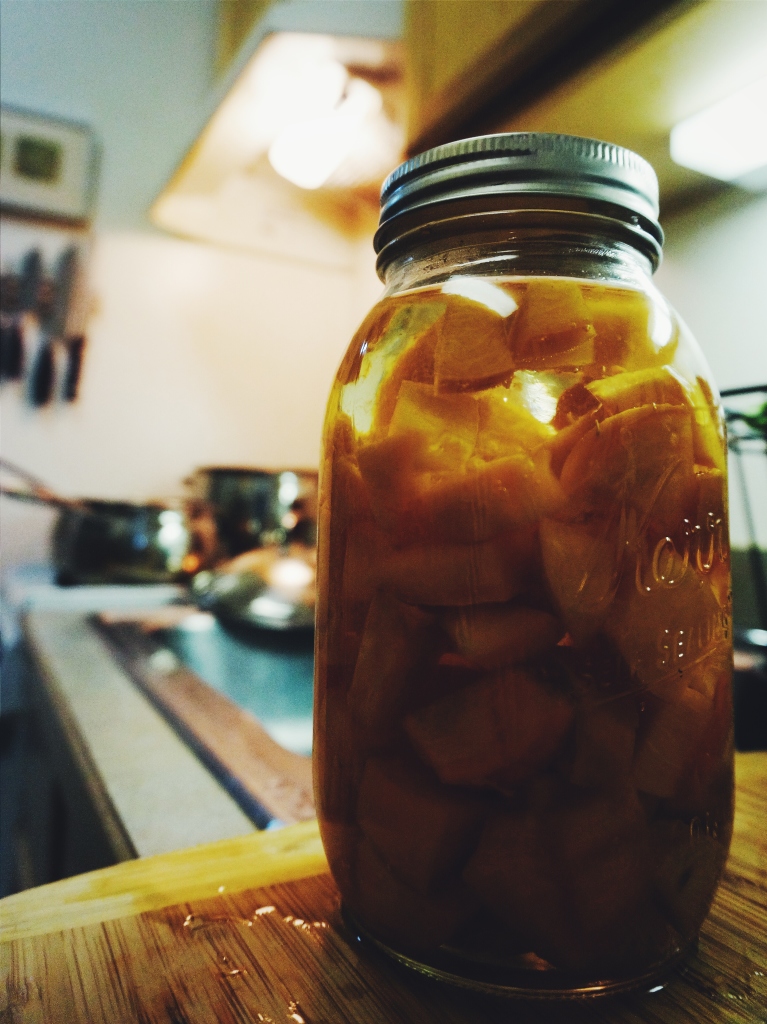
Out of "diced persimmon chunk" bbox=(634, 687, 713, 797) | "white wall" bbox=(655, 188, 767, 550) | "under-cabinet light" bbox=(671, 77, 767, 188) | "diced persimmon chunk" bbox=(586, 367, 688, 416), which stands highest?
"under-cabinet light" bbox=(671, 77, 767, 188)

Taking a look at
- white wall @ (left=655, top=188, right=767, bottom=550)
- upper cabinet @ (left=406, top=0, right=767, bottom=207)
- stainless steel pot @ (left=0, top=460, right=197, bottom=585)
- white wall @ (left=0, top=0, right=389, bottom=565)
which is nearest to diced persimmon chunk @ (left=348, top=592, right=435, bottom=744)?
upper cabinet @ (left=406, top=0, right=767, bottom=207)

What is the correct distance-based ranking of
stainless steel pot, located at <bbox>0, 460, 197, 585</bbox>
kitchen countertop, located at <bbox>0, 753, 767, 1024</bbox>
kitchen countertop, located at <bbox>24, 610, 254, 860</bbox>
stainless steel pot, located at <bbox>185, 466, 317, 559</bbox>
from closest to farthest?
kitchen countertop, located at <bbox>0, 753, 767, 1024</bbox>, kitchen countertop, located at <bbox>24, 610, 254, 860</bbox>, stainless steel pot, located at <bbox>0, 460, 197, 585</bbox>, stainless steel pot, located at <bbox>185, 466, 317, 559</bbox>

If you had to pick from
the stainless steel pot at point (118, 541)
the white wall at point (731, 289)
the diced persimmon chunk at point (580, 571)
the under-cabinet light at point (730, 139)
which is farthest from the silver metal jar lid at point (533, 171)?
the stainless steel pot at point (118, 541)

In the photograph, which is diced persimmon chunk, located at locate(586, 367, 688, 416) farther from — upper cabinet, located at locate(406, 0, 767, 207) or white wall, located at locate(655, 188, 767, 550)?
white wall, located at locate(655, 188, 767, 550)

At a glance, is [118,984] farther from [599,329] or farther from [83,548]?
[83,548]

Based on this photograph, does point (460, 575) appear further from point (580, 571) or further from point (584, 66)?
point (584, 66)

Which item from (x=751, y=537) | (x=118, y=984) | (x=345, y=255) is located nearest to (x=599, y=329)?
(x=118, y=984)
